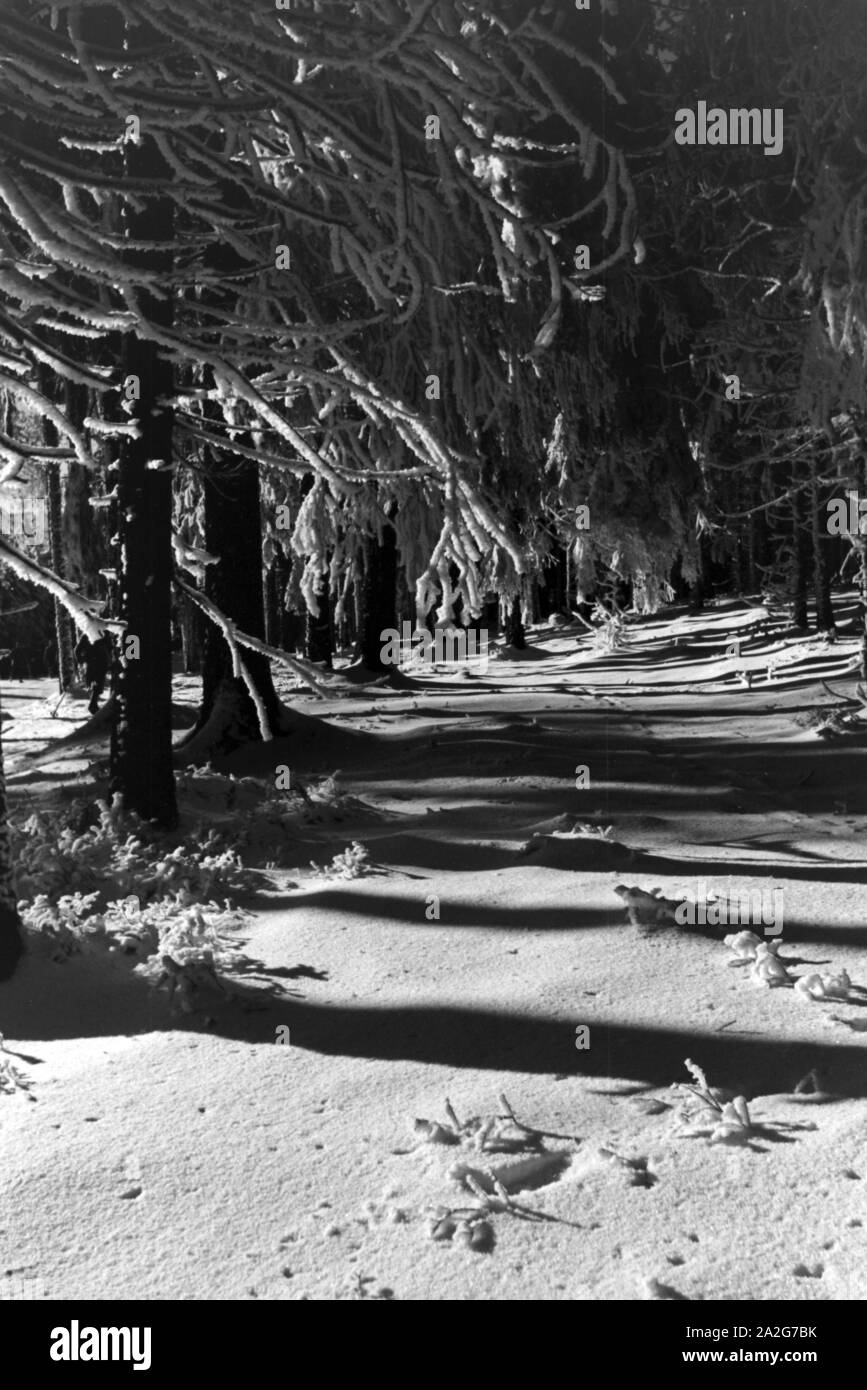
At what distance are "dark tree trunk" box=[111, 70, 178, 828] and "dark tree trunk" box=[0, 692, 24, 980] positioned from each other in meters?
2.30

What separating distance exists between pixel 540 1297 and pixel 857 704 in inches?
374

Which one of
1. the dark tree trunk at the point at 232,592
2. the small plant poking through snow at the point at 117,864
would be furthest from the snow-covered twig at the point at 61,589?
the dark tree trunk at the point at 232,592

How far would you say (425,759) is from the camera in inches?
370

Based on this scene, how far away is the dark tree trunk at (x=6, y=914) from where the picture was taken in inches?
171

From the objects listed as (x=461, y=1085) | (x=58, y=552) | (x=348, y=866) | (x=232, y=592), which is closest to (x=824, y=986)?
(x=461, y=1085)

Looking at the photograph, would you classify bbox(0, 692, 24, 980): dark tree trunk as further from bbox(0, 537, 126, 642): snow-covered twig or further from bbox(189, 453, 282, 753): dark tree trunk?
bbox(189, 453, 282, 753): dark tree trunk

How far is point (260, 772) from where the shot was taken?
9.38 meters

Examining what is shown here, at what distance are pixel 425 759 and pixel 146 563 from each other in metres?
3.54

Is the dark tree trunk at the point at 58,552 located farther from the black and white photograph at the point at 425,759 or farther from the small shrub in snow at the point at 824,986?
the small shrub in snow at the point at 824,986

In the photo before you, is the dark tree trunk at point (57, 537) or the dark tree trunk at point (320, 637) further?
the dark tree trunk at point (320, 637)

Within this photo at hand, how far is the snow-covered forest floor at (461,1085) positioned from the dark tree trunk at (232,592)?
2.93 m

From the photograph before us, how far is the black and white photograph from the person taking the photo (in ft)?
9.00

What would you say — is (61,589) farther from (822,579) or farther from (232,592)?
(822,579)

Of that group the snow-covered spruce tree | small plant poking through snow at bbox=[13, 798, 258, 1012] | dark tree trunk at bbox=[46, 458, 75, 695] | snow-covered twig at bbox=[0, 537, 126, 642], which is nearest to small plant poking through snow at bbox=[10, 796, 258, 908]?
small plant poking through snow at bbox=[13, 798, 258, 1012]
